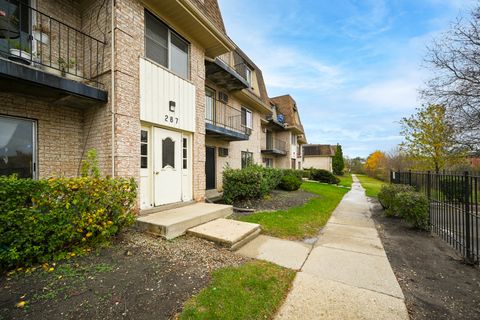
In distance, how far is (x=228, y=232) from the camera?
4.87 metres

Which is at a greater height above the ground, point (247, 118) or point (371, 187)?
point (247, 118)

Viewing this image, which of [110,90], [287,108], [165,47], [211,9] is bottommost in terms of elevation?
[110,90]

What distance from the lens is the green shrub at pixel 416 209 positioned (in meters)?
6.01

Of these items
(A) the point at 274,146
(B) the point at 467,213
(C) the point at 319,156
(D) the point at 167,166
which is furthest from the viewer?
(C) the point at 319,156

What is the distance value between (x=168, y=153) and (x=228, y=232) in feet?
10.7

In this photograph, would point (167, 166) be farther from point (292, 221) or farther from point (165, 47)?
point (292, 221)

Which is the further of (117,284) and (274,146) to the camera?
(274,146)

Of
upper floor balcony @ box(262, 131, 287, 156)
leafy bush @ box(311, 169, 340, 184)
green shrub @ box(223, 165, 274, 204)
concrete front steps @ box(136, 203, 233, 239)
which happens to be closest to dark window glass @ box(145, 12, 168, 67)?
concrete front steps @ box(136, 203, 233, 239)

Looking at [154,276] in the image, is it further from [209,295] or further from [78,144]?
[78,144]

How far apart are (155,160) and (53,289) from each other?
3799 millimetres

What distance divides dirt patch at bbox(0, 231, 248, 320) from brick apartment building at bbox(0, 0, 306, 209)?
2.33 m

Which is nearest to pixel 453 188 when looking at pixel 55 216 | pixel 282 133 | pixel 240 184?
pixel 240 184

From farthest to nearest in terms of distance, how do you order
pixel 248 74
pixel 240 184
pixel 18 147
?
pixel 248 74
pixel 240 184
pixel 18 147

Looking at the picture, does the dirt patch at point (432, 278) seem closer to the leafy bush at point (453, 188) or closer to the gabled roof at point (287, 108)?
the leafy bush at point (453, 188)
